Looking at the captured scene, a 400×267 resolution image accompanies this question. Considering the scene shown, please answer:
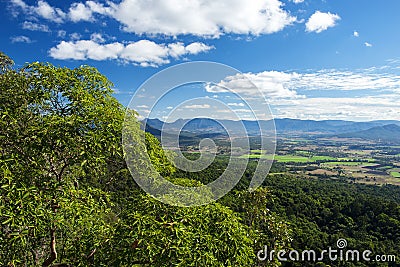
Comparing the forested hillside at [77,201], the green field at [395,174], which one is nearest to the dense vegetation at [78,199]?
the forested hillside at [77,201]

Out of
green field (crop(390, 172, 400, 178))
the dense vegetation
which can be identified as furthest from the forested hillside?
green field (crop(390, 172, 400, 178))

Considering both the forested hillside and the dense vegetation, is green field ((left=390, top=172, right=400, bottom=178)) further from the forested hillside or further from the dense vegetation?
the forested hillside

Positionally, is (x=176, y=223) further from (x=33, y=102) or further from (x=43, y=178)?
(x=33, y=102)

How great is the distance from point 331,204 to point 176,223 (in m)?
42.8

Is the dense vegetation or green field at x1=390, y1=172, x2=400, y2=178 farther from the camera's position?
green field at x1=390, y1=172, x2=400, y2=178

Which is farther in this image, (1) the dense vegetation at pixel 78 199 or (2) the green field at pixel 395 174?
(2) the green field at pixel 395 174

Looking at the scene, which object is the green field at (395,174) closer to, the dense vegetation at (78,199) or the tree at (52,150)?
the dense vegetation at (78,199)

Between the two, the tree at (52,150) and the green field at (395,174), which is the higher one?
the tree at (52,150)

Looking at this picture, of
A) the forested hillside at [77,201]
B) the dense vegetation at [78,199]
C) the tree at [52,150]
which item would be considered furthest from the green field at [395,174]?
the tree at [52,150]

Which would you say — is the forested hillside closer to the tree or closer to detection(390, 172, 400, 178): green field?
the tree

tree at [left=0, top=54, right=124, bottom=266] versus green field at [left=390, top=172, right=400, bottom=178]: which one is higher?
tree at [left=0, top=54, right=124, bottom=266]

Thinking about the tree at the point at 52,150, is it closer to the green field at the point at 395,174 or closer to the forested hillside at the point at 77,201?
the forested hillside at the point at 77,201

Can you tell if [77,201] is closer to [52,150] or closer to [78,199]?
[78,199]

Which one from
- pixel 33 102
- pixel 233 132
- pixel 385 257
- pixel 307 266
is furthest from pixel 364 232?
pixel 33 102
